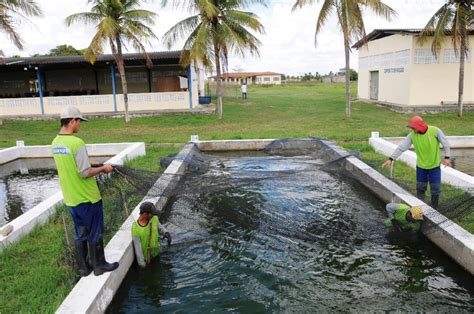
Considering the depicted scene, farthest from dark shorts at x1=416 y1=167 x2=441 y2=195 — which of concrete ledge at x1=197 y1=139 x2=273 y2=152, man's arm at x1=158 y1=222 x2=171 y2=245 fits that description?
concrete ledge at x1=197 y1=139 x2=273 y2=152

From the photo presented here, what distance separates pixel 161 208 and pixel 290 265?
10.4 feet

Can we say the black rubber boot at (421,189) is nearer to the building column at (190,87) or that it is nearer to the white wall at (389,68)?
the white wall at (389,68)

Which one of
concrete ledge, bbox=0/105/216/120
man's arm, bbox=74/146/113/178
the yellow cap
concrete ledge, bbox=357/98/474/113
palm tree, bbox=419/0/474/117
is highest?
palm tree, bbox=419/0/474/117

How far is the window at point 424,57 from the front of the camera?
22.4 metres

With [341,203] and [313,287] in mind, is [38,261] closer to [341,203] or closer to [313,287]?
[313,287]

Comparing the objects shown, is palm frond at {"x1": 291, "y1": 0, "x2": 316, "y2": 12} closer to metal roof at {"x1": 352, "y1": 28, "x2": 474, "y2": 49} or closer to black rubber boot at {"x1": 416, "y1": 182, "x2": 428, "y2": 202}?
metal roof at {"x1": 352, "y1": 28, "x2": 474, "y2": 49}

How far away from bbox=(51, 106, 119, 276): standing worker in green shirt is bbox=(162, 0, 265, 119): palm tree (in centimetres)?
1487

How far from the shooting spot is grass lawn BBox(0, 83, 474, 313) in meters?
4.94

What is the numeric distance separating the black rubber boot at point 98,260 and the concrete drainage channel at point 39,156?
1.91 m

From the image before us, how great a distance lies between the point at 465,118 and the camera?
64.8 ft

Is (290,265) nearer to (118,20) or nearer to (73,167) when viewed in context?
(73,167)

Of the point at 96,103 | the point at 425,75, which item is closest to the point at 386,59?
the point at 425,75

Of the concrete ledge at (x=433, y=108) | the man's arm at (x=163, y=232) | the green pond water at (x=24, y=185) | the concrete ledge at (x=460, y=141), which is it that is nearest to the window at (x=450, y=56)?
the concrete ledge at (x=433, y=108)

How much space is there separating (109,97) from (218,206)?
17229mm
